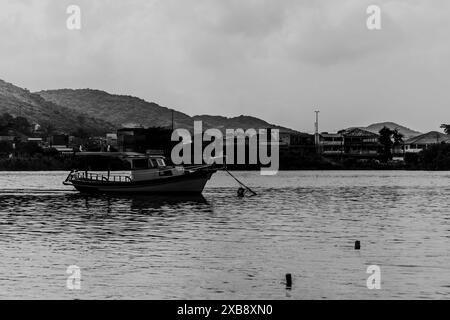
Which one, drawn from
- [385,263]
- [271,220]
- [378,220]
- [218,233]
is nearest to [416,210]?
[378,220]

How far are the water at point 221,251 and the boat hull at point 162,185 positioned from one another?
7627 mm

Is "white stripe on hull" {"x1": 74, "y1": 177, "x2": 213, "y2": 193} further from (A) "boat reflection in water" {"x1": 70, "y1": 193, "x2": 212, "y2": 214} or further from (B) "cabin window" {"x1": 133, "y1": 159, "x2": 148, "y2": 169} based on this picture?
(B) "cabin window" {"x1": 133, "y1": 159, "x2": 148, "y2": 169}

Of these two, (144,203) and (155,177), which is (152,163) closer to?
(155,177)

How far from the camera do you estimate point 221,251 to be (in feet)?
112

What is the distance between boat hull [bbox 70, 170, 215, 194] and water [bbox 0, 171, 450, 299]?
7.63 m

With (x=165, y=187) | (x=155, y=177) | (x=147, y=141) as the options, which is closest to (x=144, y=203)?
(x=165, y=187)

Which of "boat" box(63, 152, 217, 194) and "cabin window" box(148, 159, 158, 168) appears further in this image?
"cabin window" box(148, 159, 158, 168)

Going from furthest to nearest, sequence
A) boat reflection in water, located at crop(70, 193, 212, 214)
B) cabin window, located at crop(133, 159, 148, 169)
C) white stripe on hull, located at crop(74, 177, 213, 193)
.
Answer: cabin window, located at crop(133, 159, 148, 169)
white stripe on hull, located at crop(74, 177, 213, 193)
boat reflection in water, located at crop(70, 193, 212, 214)

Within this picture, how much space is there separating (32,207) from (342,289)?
42472 mm

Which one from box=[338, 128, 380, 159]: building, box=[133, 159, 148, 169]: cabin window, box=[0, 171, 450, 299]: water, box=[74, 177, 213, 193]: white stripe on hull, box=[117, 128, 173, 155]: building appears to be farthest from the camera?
box=[338, 128, 380, 159]: building

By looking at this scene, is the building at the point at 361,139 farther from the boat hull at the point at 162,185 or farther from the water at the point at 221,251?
the water at the point at 221,251

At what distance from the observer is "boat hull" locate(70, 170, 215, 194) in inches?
2790

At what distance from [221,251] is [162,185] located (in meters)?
37.1

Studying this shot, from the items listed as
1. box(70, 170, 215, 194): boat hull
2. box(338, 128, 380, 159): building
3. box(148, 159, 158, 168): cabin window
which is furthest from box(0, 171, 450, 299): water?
box(338, 128, 380, 159): building
